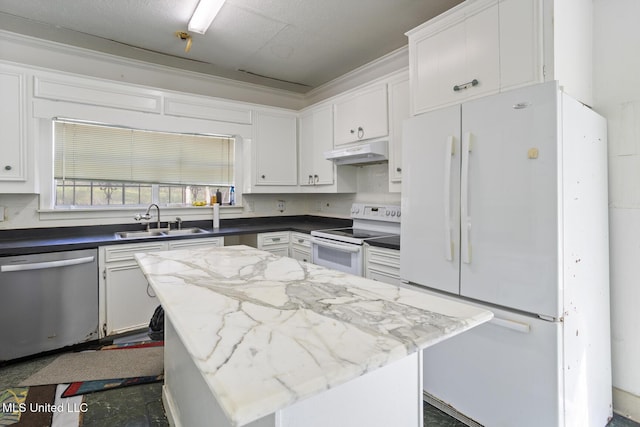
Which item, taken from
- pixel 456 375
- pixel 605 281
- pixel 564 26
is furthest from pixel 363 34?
pixel 456 375

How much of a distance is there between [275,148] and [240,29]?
1.37 m

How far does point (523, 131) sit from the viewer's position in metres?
1.54

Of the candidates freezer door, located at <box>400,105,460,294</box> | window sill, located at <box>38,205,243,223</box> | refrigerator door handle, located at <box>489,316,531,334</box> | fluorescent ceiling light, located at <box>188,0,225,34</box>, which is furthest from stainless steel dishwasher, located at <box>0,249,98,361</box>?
refrigerator door handle, located at <box>489,316,531,334</box>

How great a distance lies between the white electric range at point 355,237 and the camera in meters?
2.67

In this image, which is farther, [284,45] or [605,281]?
[284,45]

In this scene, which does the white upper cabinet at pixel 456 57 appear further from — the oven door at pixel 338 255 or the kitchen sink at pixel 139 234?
the kitchen sink at pixel 139 234

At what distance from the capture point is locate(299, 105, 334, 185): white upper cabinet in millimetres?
3557

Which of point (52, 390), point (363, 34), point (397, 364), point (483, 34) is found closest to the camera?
point (397, 364)

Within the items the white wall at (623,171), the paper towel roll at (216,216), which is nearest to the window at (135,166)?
the paper towel roll at (216,216)

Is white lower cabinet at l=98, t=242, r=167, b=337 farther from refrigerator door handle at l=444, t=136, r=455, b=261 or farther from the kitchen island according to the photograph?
refrigerator door handle at l=444, t=136, r=455, b=261

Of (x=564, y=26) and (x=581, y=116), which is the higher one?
(x=564, y=26)

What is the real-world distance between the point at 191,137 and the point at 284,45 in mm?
1434

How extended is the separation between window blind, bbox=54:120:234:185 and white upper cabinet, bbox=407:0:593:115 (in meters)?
2.44

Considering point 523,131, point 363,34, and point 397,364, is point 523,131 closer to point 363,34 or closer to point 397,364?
point 397,364
